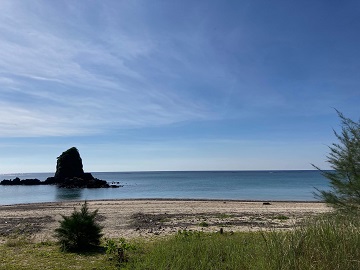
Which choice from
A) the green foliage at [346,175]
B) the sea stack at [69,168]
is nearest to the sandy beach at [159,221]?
the green foliage at [346,175]

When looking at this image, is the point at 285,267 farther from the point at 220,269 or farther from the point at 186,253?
the point at 186,253

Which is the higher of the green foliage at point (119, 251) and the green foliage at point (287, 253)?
the green foliage at point (287, 253)

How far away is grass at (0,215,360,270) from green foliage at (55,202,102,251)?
1.39 ft

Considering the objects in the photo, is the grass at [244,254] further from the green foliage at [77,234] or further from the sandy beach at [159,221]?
the sandy beach at [159,221]

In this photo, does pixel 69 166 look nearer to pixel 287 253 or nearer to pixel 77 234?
pixel 77 234

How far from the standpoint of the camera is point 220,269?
7152mm

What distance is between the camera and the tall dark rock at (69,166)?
385ft

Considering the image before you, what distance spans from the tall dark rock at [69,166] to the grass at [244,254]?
366 feet

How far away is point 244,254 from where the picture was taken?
793 cm

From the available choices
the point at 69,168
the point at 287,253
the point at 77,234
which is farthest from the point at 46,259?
the point at 69,168

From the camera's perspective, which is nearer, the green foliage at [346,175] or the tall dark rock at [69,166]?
the green foliage at [346,175]

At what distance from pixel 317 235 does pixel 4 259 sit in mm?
8468

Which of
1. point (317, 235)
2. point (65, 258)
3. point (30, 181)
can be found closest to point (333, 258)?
point (317, 235)

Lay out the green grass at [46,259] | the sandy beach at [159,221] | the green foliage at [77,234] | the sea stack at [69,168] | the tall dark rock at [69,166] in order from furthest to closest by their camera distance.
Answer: the tall dark rock at [69,166]
the sea stack at [69,168]
the sandy beach at [159,221]
the green foliage at [77,234]
the green grass at [46,259]
